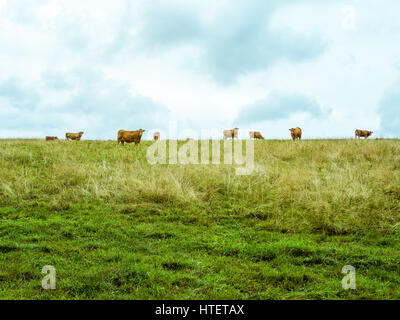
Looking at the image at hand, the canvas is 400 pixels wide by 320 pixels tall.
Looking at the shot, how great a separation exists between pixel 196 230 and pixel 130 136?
1261cm

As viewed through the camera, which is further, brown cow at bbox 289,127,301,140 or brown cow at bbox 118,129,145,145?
brown cow at bbox 289,127,301,140

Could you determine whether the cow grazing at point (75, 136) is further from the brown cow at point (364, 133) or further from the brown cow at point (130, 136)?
the brown cow at point (364, 133)

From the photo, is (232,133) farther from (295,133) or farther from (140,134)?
(140,134)

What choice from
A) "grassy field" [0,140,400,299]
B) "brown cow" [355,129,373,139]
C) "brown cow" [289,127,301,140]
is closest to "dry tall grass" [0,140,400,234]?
"grassy field" [0,140,400,299]

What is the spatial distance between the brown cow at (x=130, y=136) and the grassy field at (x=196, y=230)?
5.53 metres

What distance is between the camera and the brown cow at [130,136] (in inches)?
747

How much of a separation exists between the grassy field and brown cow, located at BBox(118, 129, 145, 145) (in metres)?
5.53

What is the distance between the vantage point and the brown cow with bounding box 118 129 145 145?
18969 mm

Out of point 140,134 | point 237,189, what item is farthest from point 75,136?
point 237,189

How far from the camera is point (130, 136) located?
19047 mm

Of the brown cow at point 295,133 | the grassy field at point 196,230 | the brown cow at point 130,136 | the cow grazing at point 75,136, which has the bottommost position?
the grassy field at point 196,230

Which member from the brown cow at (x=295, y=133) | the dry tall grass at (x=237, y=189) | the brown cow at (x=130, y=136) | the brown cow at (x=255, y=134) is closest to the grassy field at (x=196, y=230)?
the dry tall grass at (x=237, y=189)

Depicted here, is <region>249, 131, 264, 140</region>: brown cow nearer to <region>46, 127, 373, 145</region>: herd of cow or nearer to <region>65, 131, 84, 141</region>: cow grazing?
<region>46, 127, 373, 145</region>: herd of cow
